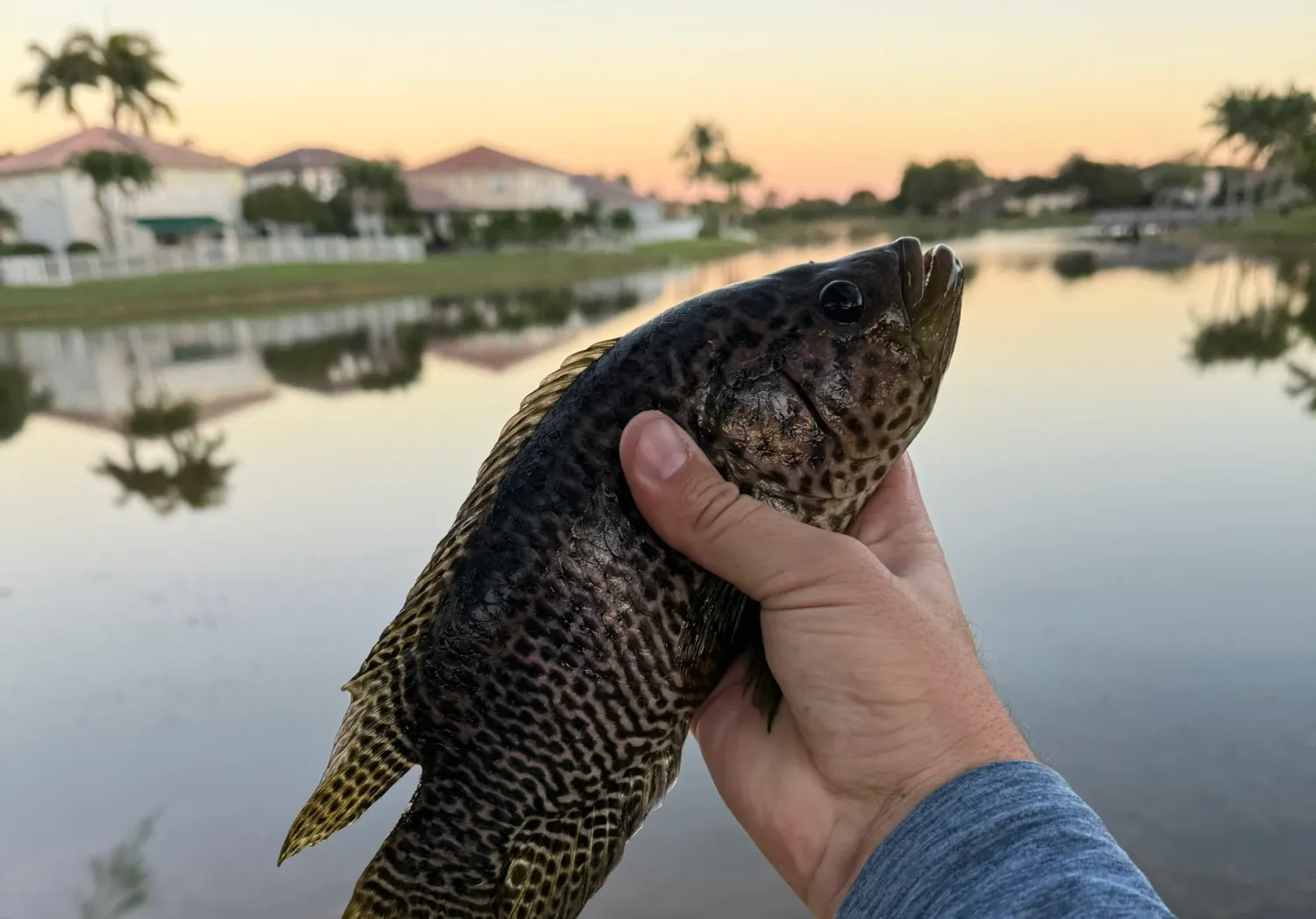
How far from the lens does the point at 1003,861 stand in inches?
72.9

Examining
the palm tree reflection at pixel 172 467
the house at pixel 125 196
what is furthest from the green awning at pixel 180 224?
the palm tree reflection at pixel 172 467

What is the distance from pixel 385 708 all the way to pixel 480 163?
8893 cm

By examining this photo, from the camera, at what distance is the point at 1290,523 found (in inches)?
333

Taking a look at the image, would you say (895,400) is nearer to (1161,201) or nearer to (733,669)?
(733,669)

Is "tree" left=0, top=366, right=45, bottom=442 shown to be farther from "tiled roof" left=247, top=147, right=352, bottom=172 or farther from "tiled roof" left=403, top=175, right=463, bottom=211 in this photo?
"tiled roof" left=247, top=147, right=352, bottom=172

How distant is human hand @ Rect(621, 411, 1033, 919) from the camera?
2.23 meters

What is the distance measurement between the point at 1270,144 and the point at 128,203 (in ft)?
335

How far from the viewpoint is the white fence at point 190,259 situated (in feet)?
118

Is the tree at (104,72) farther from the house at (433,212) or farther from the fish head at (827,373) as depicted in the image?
the fish head at (827,373)

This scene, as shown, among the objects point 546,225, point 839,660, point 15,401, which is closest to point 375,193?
point 546,225

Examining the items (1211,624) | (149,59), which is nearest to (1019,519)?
(1211,624)

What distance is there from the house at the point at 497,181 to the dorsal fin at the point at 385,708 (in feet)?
274

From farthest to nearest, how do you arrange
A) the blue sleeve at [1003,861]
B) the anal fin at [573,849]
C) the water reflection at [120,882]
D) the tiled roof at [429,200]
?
1. the tiled roof at [429,200]
2. the water reflection at [120,882]
3. the anal fin at [573,849]
4. the blue sleeve at [1003,861]

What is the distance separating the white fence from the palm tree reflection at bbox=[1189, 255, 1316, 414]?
38.8 m
